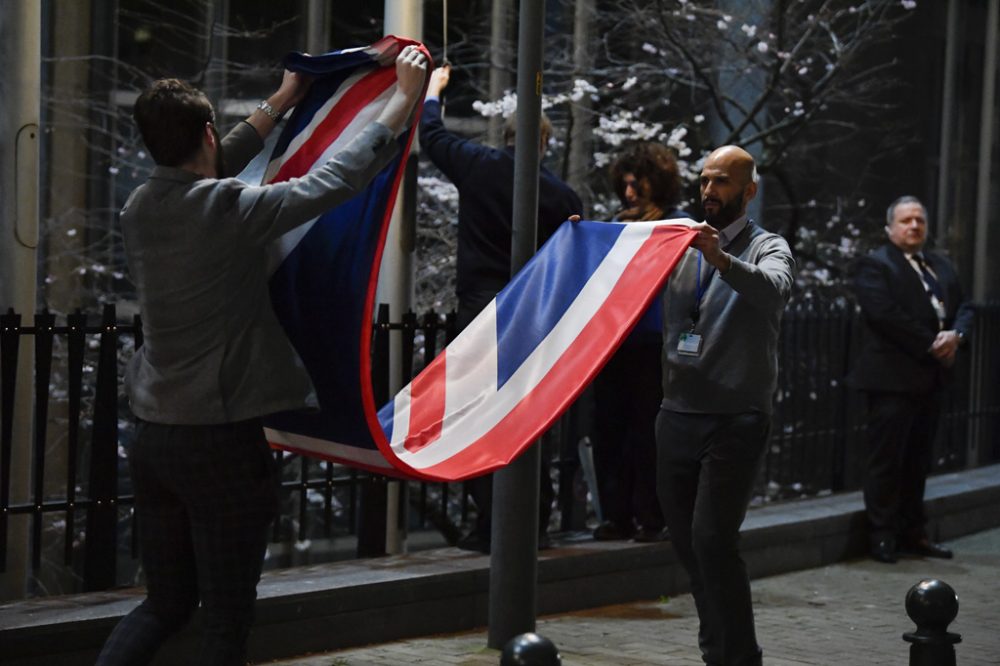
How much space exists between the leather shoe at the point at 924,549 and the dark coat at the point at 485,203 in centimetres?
366

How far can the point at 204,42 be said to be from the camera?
11.4 m

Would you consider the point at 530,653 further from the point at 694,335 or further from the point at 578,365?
the point at 694,335

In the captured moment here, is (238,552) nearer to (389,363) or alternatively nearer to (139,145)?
(389,363)

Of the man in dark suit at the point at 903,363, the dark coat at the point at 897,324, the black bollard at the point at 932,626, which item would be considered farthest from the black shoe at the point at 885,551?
the black bollard at the point at 932,626

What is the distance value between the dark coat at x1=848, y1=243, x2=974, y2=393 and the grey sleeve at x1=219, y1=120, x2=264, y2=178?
212 inches

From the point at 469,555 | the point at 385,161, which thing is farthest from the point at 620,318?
the point at 469,555

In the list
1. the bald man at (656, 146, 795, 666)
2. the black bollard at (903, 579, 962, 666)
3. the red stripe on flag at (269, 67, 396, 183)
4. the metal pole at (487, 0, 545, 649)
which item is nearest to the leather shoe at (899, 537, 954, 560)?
the metal pole at (487, 0, 545, 649)

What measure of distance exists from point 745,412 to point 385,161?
1.80 metres

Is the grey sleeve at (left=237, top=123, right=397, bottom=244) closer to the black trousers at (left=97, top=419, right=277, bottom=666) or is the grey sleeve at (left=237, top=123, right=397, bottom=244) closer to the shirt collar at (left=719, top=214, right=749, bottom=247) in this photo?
the black trousers at (left=97, top=419, right=277, bottom=666)

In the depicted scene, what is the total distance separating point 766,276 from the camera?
5.45m

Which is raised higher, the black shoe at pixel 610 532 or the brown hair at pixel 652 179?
the brown hair at pixel 652 179

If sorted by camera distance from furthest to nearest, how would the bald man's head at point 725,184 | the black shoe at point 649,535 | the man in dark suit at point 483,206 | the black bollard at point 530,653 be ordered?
the black shoe at point 649,535
the man in dark suit at point 483,206
the bald man's head at point 725,184
the black bollard at point 530,653

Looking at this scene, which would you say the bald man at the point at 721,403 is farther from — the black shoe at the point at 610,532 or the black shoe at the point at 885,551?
the black shoe at the point at 885,551

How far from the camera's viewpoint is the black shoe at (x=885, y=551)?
31.6ft
